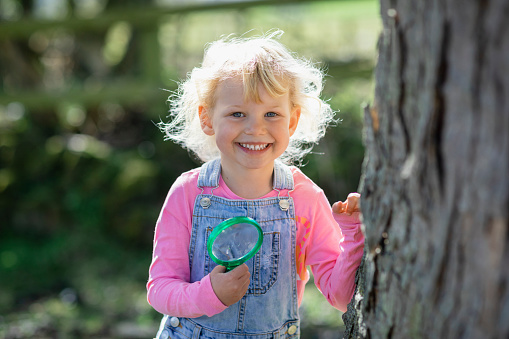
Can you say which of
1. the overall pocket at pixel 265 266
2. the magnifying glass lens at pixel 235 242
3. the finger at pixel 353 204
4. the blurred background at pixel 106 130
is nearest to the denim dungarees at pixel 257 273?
the overall pocket at pixel 265 266

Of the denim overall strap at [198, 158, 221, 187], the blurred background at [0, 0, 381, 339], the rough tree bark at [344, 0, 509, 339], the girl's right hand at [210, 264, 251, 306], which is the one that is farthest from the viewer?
the blurred background at [0, 0, 381, 339]

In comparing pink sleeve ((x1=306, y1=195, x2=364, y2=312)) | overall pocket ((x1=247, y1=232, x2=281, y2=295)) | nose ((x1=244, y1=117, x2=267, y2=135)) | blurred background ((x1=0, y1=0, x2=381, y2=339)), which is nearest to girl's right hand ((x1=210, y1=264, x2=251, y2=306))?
overall pocket ((x1=247, y1=232, x2=281, y2=295))

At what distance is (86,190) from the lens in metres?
5.37

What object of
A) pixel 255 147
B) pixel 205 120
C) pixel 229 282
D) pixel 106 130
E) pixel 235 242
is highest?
pixel 106 130

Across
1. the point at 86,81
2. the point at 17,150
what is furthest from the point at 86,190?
the point at 86,81

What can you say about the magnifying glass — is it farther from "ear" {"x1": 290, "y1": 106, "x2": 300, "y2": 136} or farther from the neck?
"ear" {"x1": 290, "y1": 106, "x2": 300, "y2": 136}

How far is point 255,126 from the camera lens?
1814mm

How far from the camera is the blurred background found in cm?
478

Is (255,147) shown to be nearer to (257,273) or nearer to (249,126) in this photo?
(249,126)

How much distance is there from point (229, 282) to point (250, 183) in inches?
15.0

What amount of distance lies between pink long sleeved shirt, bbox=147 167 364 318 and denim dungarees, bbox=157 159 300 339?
0.03m

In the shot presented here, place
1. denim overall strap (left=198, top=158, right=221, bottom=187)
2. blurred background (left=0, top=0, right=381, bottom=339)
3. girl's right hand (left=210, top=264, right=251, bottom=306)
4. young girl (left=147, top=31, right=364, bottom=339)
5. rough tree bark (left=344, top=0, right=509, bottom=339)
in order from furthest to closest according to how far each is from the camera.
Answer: blurred background (left=0, top=0, right=381, bottom=339)
denim overall strap (left=198, top=158, right=221, bottom=187)
young girl (left=147, top=31, right=364, bottom=339)
girl's right hand (left=210, top=264, right=251, bottom=306)
rough tree bark (left=344, top=0, right=509, bottom=339)

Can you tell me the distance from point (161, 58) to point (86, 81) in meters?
1.01

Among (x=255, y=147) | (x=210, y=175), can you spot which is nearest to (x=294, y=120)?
(x=255, y=147)
